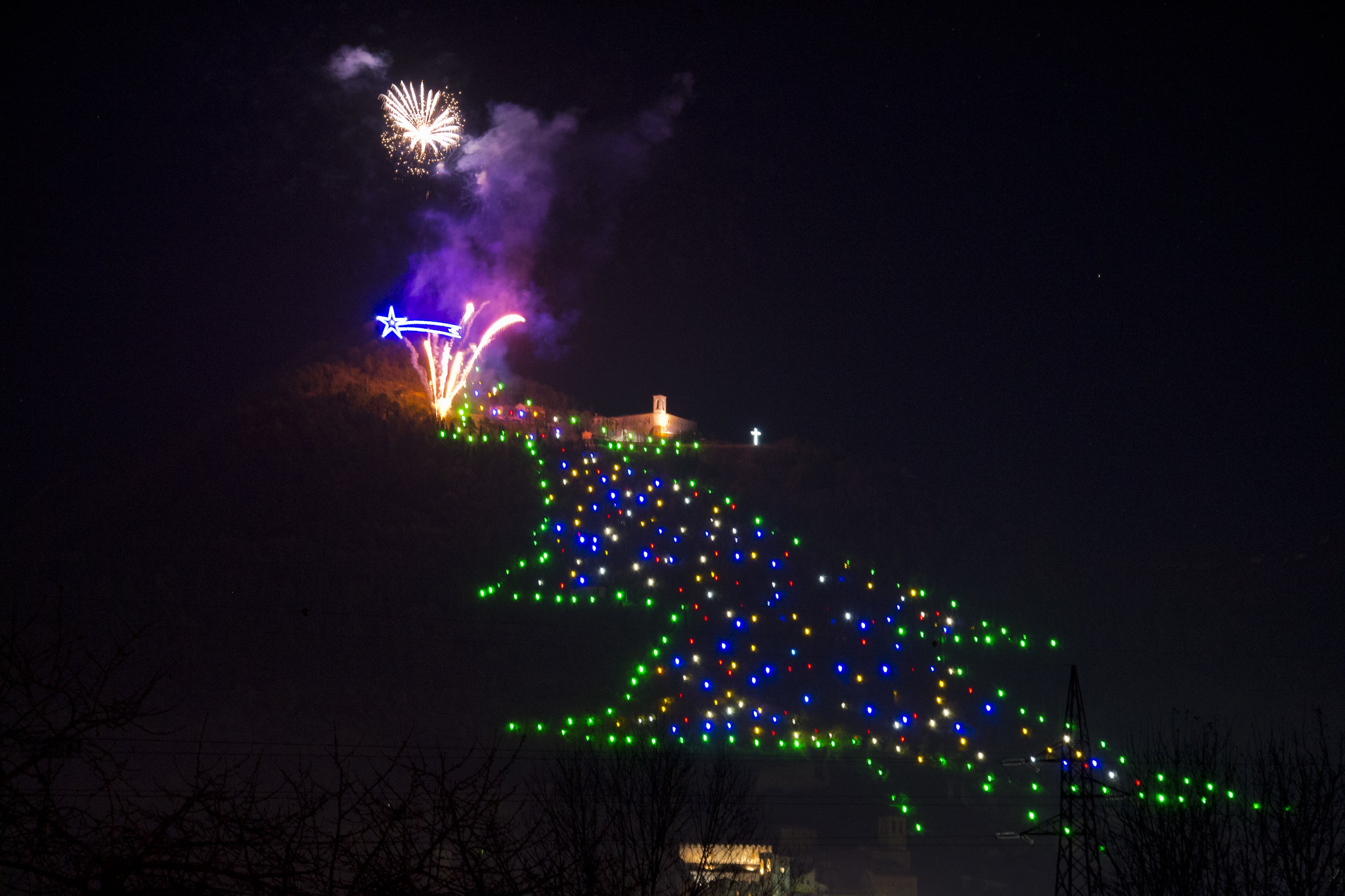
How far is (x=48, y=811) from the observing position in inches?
132

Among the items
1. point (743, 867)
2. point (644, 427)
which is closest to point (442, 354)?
point (644, 427)

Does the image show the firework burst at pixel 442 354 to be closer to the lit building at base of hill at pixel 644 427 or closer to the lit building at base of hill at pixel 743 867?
the lit building at base of hill at pixel 644 427

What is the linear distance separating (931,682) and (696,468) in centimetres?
1487

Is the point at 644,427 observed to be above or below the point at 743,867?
above

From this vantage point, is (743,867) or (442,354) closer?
(743,867)

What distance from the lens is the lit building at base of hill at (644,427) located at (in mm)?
43219

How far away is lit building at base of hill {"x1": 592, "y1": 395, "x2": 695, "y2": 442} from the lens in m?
43.2

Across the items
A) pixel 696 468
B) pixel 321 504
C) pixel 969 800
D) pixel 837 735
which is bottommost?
pixel 969 800

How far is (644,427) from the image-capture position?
48281 mm

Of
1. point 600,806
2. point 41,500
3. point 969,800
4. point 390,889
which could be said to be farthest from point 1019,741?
point 41,500

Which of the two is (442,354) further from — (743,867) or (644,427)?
(743,867)

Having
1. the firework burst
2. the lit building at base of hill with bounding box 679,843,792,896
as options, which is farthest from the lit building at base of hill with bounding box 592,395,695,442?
the lit building at base of hill with bounding box 679,843,792,896

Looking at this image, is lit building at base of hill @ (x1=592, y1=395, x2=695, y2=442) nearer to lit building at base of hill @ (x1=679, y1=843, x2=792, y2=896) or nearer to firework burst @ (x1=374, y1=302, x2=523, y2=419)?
firework burst @ (x1=374, y1=302, x2=523, y2=419)

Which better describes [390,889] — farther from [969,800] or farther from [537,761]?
[969,800]
